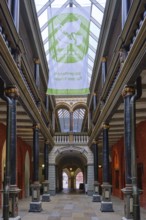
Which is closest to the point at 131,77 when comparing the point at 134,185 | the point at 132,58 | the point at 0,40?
the point at 132,58

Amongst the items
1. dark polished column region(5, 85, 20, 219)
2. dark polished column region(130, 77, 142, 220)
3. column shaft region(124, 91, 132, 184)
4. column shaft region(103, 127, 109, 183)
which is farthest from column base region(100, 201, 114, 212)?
dark polished column region(130, 77, 142, 220)

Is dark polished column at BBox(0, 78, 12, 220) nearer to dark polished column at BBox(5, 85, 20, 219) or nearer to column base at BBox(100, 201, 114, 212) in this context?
dark polished column at BBox(5, 85, 20, 219)

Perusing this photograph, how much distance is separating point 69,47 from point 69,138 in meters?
19.2

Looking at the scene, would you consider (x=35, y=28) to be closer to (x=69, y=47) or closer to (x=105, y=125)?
(x=69, y=47)

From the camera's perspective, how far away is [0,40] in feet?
27.1

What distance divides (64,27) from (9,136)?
5.27 metres

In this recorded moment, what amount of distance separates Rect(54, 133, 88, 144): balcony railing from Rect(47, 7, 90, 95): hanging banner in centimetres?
1820

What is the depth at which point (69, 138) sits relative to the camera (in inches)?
1264

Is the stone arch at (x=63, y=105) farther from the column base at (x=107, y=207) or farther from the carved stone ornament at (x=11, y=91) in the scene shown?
the carved stone ornament at (x=11, y=91)

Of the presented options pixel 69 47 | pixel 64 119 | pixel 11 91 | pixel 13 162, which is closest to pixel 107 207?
pixel 13 162

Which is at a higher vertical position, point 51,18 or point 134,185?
point 51,18

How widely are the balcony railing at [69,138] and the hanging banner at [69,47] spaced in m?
18.2

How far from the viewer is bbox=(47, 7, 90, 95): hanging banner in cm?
1353

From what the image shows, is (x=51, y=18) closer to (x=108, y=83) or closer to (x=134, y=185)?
(x=108, y=83)
